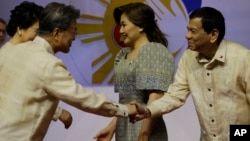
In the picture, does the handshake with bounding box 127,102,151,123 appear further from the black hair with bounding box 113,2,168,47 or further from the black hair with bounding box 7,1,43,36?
the black hair with bounding box 7,1,43,36

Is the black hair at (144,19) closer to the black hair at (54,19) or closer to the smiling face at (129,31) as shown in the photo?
the smiling face at (129,31)

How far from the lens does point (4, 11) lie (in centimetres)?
411

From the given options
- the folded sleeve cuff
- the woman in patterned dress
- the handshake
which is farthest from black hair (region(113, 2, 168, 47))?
the folded sleeve cuff

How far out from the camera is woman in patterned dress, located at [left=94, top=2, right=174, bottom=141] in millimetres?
2689

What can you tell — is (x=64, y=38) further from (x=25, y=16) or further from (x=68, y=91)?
(x=25, y=16)

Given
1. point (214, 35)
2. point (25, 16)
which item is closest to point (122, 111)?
point (214, 35)

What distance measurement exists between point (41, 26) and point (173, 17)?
168 centimetres

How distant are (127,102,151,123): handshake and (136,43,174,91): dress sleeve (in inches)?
5.2

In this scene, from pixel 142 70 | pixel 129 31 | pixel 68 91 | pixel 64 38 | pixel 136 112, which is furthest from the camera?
pixel 129 31

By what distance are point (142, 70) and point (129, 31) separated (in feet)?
0.78

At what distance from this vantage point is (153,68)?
2703 millimetres

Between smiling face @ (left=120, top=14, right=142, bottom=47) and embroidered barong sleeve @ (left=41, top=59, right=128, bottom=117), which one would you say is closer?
embroidered barong sleeve @ (left=41, top=59, right=128, bottom=117)

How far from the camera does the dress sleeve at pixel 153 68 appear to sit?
2668 millimetres

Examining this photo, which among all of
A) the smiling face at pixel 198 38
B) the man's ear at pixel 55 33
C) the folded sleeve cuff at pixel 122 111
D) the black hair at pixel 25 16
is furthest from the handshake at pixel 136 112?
the black hair at pixel 25 16
